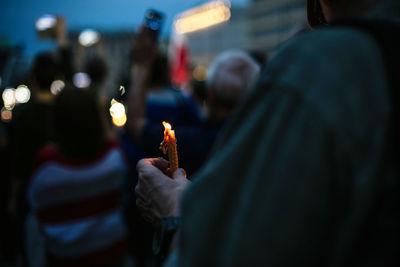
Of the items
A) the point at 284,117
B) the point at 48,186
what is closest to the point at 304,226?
the point at 284,117

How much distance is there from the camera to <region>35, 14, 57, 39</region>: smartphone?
237 inches

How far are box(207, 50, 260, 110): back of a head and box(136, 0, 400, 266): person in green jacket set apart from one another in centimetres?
197

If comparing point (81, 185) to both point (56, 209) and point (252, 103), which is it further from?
point (252, 103)

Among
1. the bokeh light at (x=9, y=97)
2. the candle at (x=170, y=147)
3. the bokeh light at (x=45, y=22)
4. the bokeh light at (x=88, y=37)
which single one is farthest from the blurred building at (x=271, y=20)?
the candle at (x=170, y=147)

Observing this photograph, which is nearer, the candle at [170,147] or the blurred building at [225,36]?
the candle at [170,147]

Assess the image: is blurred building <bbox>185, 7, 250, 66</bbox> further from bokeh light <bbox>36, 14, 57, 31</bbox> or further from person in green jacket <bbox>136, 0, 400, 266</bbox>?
person in green jacket <bbox>136, 0, 400, 266</bbox>

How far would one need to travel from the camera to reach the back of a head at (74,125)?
9.27 feet

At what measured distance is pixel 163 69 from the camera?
332cm

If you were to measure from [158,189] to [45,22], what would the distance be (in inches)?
229

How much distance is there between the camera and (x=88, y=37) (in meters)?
8.14

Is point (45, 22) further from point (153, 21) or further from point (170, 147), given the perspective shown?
point (170, 147)

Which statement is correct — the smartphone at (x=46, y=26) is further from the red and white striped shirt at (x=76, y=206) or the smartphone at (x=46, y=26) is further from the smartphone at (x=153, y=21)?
the smartphone at (x=153, y=21)

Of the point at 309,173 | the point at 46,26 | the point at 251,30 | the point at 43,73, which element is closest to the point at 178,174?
the point at 309,173

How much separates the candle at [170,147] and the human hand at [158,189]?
2cm
